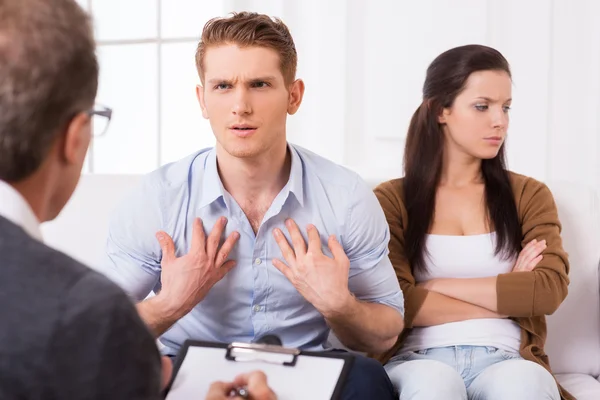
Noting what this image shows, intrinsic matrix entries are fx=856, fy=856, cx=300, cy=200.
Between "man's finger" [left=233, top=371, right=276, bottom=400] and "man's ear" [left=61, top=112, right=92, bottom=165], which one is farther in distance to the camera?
"man's finger" [left=233, top=371, right=276, bottom=400]

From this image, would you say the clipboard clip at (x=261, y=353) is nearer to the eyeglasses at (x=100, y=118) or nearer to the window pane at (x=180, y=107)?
the eyeglasses at (x=100, y=118)

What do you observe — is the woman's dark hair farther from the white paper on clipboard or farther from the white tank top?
the white paper on clipboard

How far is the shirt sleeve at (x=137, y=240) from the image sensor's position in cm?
175

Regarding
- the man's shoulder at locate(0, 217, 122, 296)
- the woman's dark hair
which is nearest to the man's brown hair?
the woman's dark hair

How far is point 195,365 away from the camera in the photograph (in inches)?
56.4

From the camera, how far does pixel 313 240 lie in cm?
171

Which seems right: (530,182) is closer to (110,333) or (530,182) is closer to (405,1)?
(405,1)

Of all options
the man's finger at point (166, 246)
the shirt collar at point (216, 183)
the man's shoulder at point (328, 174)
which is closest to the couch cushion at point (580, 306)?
the man's shoulder at point (328, 174)

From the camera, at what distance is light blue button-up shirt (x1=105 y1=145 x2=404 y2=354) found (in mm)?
1761

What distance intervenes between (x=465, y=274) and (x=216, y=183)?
62 centimetres

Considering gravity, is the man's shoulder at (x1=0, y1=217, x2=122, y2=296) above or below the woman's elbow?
above

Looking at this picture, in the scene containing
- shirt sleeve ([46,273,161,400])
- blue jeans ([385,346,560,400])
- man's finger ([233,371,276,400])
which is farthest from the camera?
blue jeans ([385,346,560,400])

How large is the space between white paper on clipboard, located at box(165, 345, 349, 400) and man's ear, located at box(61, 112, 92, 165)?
573 mm

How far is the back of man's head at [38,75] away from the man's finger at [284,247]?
2.82 feet
